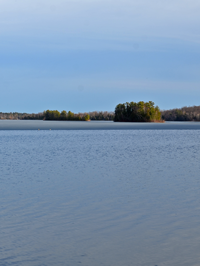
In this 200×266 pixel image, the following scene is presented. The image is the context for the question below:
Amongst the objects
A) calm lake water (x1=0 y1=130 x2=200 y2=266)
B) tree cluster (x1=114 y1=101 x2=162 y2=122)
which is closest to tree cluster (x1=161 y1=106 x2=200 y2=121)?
tree cluster (x1=114 y1=101 x2=162 y2=122)

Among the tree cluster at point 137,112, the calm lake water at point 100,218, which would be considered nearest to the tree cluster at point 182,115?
the tree cluster at point 137,112

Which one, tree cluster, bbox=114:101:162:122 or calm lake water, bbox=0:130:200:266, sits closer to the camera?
calm lake water, bbox=0:130:200:266

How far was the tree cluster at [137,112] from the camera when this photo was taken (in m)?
136

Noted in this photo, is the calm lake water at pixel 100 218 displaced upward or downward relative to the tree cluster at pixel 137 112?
downward

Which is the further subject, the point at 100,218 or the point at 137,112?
the point at 137,112

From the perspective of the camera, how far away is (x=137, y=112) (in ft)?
447

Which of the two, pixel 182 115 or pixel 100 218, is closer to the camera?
pixel 100 218

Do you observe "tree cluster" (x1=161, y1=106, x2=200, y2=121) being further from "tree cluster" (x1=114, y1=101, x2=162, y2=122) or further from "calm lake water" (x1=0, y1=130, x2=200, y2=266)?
"calm lake water" (x1=0, y1=130, x2=200, y2=266)

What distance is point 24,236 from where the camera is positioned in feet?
25.5

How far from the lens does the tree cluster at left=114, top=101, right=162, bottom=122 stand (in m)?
136

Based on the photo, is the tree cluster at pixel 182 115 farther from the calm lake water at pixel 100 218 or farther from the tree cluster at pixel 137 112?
the calm lake water at pixel 100 218

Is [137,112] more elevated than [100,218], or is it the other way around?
[137,112]

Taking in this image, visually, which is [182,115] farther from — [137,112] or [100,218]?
[100,218]

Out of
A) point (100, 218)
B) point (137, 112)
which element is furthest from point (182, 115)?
point (100, 218)
